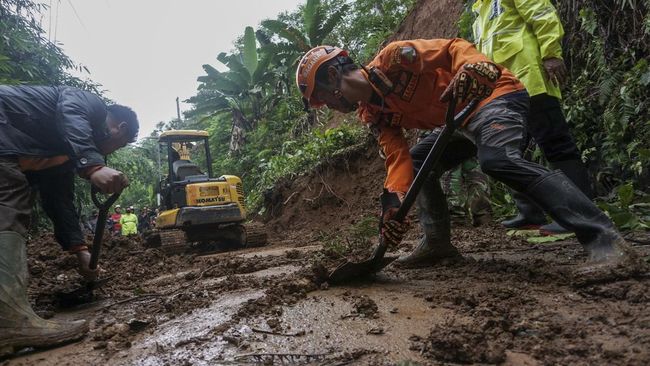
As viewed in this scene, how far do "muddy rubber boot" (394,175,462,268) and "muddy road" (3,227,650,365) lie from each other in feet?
0.40

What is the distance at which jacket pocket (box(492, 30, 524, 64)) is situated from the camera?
10.8ft

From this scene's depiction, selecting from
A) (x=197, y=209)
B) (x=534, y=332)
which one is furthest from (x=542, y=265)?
(x=197, y=209)

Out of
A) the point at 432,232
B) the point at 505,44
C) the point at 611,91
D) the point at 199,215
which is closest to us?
the point at 432,232

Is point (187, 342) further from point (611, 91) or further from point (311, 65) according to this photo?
point (611, 91)

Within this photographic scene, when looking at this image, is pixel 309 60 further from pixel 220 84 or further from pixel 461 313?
pixel 220 84

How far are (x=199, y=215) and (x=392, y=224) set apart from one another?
517 cm

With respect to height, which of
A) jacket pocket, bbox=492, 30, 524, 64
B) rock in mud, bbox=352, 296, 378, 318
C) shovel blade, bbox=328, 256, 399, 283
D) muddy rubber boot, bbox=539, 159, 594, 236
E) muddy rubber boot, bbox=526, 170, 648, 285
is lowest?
rock in mud, bbox=352, 296, 378, 318

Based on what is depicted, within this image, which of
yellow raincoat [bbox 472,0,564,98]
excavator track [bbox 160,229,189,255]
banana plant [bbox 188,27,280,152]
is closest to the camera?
yellow raincoat [bbox 472,0,564,98]

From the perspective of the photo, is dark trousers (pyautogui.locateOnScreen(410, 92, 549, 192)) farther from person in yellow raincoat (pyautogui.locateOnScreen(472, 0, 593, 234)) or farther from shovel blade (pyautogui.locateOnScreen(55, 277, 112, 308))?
shovel blade (pyautogui.locateOnScreen(55, 277, 112, 308))

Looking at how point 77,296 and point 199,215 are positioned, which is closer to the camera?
point 77,296

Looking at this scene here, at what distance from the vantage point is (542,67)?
3207mm

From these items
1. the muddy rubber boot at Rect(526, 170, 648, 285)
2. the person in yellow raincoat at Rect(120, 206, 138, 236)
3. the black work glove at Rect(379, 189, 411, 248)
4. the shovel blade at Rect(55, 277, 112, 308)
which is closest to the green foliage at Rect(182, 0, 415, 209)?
the person in yellow raincoat at Rect(120, 206, 138, 236)

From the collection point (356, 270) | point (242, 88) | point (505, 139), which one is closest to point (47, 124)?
point (356, 270)

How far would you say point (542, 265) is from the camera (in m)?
2.39
